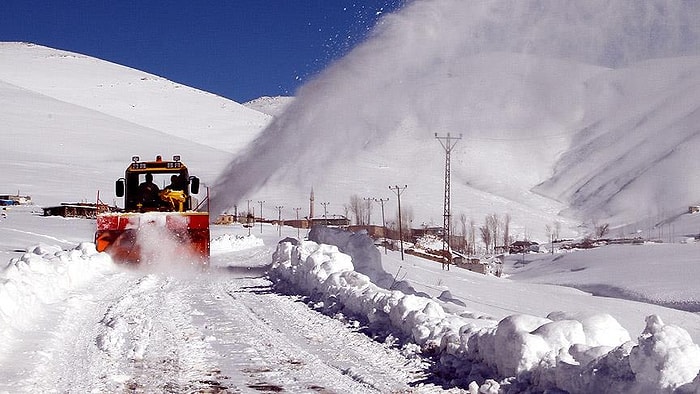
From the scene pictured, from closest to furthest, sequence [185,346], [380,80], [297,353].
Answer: [297,353], [185,346], [380,80]

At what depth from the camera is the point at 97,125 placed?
147 meters

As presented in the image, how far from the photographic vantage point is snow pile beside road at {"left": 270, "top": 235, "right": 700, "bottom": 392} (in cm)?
525

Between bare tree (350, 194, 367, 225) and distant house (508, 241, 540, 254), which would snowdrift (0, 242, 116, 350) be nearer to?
distant house (508, 241, 540, 254)

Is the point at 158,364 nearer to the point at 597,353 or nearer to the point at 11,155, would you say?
the point at 597,353

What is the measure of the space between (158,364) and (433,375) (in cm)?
264

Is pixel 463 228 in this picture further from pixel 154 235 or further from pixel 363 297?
pixel 363 297

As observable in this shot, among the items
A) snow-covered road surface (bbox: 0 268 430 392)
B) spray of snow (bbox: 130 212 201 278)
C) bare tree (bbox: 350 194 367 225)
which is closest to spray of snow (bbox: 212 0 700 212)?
spray of snow (bbox: 130 212 201 278)

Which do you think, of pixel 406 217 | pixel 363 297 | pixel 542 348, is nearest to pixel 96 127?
pixel 406 217

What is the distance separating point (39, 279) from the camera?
535 inches

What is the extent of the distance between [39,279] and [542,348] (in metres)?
9.54

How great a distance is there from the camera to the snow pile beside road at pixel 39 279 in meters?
10.3

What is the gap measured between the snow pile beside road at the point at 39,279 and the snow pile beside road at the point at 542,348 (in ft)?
14.0

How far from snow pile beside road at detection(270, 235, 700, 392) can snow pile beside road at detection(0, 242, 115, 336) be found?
14.0 feet

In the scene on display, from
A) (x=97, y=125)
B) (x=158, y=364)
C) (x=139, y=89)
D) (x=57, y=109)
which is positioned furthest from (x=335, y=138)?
(x=139, y=89)
